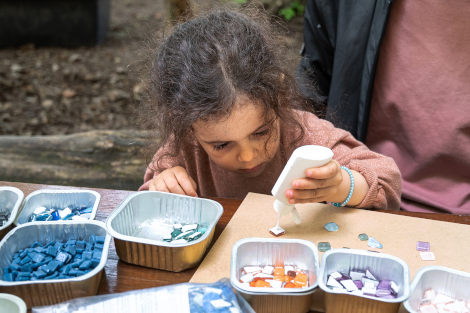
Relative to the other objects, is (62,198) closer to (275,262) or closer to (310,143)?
(275,262)

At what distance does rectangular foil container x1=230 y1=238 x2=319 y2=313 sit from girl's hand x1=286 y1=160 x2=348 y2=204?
0.11m

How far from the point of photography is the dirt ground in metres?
3.50

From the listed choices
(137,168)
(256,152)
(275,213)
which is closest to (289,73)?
(256,152)

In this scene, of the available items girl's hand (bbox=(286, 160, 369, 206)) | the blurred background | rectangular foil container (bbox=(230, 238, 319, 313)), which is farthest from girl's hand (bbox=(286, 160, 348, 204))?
the blurred background

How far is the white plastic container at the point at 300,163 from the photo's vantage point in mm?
929

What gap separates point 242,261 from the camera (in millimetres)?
932

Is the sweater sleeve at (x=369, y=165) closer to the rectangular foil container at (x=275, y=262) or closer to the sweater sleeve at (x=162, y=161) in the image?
the rectangular foil container at (x=275, y=262)

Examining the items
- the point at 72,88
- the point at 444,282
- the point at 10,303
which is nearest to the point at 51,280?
the point at 10,303

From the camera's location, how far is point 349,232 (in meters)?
1.04

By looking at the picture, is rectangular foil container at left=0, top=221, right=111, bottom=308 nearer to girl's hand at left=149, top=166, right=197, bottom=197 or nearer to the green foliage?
girl's hand at left=149, top=166, right=197, bottom=197

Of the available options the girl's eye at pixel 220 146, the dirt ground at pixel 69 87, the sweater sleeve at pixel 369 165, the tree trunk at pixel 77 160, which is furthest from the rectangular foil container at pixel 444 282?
the dirt ground at pixel 69 87

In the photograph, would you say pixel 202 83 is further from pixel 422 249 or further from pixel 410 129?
pixel 410 129

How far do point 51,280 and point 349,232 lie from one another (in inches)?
25.8

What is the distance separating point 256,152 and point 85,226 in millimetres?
461
